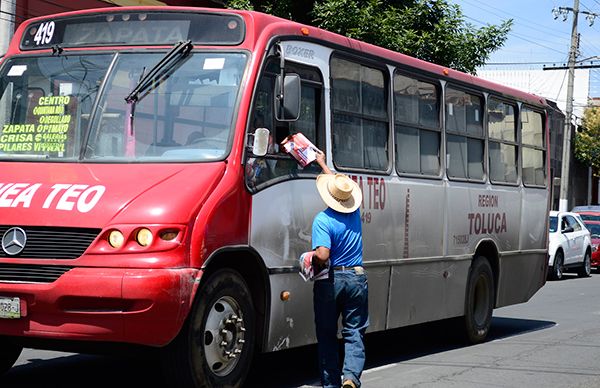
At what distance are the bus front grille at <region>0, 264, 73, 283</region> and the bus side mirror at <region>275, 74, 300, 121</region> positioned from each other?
2145 millimetres

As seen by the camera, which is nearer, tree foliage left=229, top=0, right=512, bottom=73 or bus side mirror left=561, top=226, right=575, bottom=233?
tree foliage left=229, top=0, right=512, bottom=73

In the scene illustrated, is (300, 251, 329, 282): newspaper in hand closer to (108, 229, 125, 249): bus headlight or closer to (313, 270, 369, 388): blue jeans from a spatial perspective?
(313, 270, 369, 388): blue jeans

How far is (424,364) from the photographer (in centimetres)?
1052

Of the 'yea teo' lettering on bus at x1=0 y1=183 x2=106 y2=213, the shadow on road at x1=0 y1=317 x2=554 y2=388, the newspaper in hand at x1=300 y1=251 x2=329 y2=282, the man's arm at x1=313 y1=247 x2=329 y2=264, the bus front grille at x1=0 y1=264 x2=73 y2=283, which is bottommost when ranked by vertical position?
the shadow on road at x1=0 y1=317 x2=554 y2=388

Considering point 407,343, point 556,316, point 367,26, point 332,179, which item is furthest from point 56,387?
point 367,26

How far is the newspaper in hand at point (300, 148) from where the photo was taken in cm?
845

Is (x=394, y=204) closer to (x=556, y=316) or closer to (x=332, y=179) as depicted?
(x=332, y=179)

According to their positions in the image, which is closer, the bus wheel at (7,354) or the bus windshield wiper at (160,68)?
the bus windshield wiper at (160,68)

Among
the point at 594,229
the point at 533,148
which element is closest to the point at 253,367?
the point at 533,148

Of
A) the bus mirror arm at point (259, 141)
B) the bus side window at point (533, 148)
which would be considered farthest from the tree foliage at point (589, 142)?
the bus mirror arm at point (259, 141)

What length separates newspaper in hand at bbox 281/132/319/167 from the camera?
845 cm

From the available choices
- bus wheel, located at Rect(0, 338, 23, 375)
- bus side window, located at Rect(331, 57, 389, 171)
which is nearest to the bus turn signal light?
bus wheel, located at Rect(0, 338, 23, 375)

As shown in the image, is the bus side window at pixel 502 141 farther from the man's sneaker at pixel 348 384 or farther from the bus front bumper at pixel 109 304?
the bus front bumper at pixel 109 304

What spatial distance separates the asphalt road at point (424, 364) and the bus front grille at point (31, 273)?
0.88m
